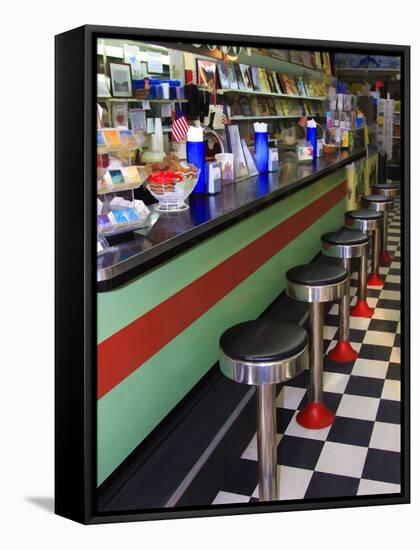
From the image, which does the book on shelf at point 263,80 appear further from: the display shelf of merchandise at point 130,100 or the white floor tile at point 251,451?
the white floor tile at point 251,451

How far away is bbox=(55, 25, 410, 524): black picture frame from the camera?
1.86 m

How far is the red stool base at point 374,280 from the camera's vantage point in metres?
2.63

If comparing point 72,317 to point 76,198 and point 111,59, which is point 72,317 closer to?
point 76,198

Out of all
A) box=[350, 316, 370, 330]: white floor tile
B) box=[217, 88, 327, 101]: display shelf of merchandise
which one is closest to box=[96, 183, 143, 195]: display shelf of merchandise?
box=[217, 88, 327, 101]: display shelf of merchandise

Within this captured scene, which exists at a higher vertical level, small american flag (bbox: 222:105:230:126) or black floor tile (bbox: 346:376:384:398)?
small american flag (bbox: 222:105:230:126)

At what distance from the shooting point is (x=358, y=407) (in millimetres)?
2768

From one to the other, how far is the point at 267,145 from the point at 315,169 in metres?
0.23

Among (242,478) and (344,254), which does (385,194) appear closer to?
(344,254)

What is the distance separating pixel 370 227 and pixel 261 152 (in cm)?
58

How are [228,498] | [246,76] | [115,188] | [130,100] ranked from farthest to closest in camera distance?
1. [246,76]
2. [228,498]
3. [130,100]
4. [115,188]

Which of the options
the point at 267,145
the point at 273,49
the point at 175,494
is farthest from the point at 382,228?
the point at 175,494

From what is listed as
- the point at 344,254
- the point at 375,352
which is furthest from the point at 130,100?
the point at 375,352

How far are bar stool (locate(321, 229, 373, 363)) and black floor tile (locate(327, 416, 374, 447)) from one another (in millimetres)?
256

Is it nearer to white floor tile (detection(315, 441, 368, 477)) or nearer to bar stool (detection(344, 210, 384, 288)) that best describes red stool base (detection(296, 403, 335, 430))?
white floor tile (detection(315, 441, 368, 477))
